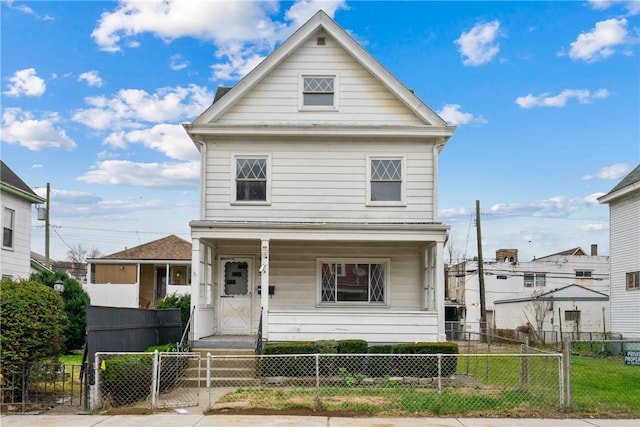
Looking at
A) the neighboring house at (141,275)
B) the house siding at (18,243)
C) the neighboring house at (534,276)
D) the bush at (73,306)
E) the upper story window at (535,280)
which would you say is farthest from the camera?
the upper story window at (535,280)

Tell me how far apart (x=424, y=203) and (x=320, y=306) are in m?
3.97

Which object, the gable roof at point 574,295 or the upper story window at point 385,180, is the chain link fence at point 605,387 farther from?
the gable roof at point 574,295

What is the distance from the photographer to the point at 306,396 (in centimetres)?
1189

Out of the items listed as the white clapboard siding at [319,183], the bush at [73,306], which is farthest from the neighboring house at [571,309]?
the bush at [73,306]

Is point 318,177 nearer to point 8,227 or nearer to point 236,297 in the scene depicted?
point 236,297

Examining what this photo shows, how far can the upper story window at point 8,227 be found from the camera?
2239 cm

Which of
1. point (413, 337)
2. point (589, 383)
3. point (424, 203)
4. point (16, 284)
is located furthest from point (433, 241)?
point (16, 284)

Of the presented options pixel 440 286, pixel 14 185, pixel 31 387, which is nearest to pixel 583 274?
pixel 440 286

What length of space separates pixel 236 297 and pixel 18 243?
9.74 metres

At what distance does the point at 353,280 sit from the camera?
59.9 feet

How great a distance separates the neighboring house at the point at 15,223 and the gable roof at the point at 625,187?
875 inches

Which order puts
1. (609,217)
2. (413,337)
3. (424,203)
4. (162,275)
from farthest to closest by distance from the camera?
(162,275), (609,217), (424,203), (413,337)

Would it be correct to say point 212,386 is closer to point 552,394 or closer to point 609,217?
point 552,394

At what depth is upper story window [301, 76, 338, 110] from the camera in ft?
59.7
